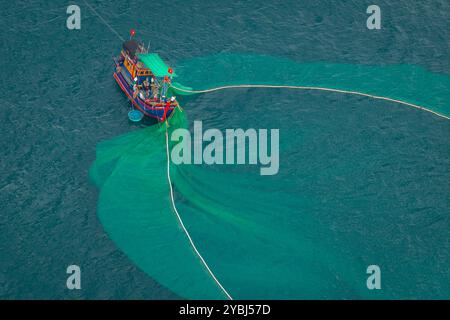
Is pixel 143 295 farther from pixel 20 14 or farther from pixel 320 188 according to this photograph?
pixel 20 14

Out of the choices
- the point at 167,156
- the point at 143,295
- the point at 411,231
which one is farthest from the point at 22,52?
the point at 411,231

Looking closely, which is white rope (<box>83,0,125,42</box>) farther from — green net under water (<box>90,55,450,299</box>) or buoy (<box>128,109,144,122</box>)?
green net under water (<box>90,55,450,299</box>)

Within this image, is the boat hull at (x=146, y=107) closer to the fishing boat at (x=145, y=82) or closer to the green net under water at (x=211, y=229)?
the fishing boat at (x=145, y=82)

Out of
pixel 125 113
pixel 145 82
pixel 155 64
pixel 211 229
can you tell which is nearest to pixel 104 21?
pixel 145 82

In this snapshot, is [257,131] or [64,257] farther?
[257,131]

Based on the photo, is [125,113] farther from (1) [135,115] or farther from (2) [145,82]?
(2) [145,82]

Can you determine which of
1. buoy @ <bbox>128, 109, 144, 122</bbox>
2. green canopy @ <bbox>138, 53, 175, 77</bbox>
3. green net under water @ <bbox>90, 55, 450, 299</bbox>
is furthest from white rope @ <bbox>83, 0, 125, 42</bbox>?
green net under water @ <bbox>90, 55, 450, 299</bbox>
